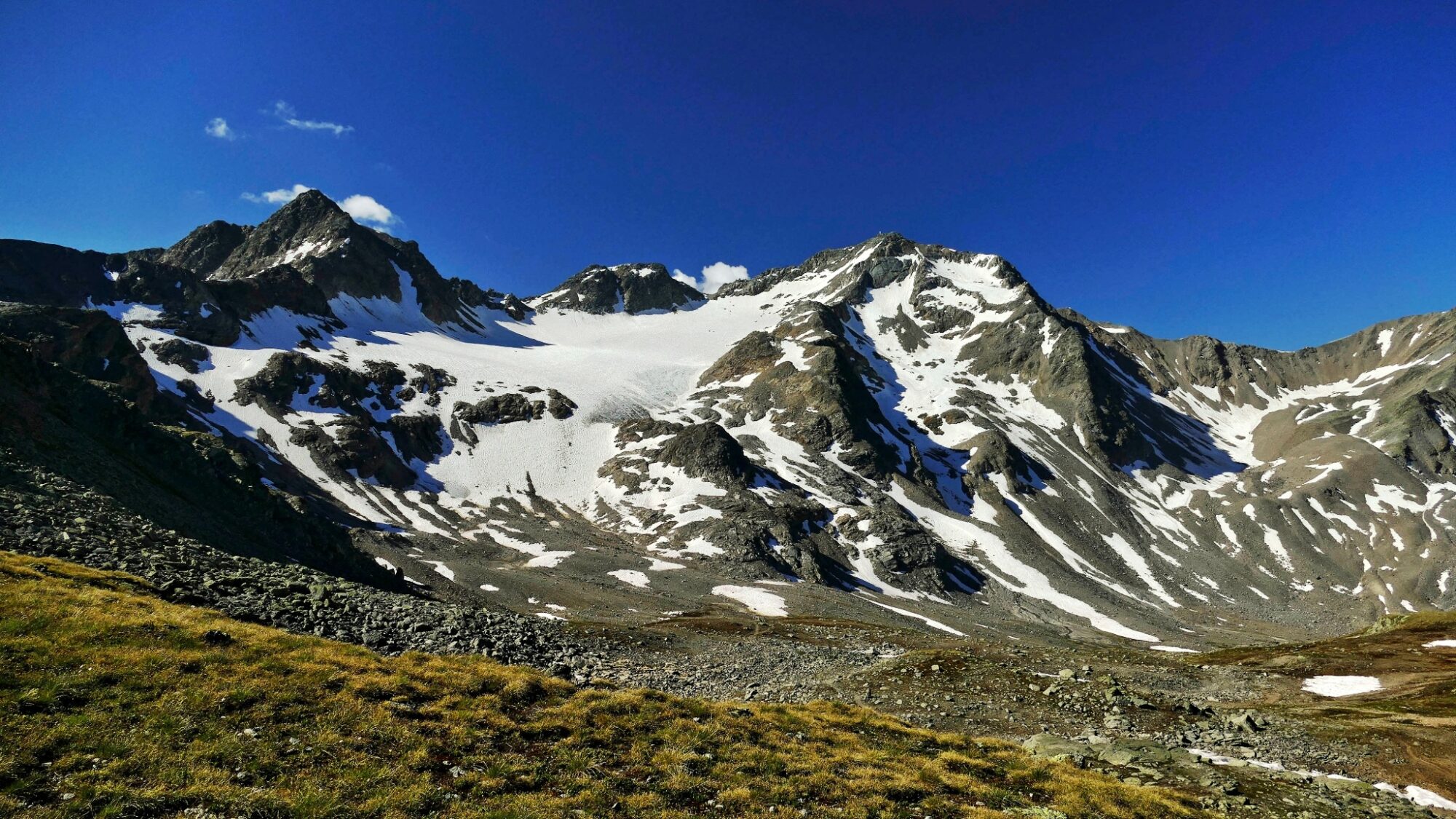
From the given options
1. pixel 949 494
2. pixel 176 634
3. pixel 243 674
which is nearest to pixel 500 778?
pixel 243 674

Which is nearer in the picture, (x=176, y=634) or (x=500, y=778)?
(x=500, y=778)

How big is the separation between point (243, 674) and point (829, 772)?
1735 cm

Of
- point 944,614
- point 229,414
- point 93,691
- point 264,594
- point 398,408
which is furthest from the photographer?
point 398,408

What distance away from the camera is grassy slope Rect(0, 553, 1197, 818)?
40.7ft

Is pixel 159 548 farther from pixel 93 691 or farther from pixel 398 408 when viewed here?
pixel 398 408

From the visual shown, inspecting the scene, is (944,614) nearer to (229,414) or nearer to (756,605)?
(756,605)

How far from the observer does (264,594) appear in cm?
2675

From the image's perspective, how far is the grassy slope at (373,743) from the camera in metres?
12.4

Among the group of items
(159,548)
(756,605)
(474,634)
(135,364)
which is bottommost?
(756,605)

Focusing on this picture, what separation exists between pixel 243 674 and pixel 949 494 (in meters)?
193

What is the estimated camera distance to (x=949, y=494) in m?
190

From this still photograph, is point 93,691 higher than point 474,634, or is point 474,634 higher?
point 93,691

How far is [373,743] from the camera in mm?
15406

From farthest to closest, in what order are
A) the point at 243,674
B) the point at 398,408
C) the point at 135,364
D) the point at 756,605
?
the point at 398,408 < the point at 135,364 < the point at 756,605 < the point at 243,674
